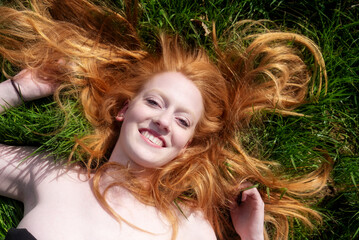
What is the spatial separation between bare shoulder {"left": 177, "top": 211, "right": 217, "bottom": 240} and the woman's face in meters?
0.46

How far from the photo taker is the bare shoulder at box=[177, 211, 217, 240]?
2678 millimetres

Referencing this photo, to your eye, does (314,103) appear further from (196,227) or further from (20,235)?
(20,235)

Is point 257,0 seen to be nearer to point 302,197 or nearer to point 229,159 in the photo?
point 229,159

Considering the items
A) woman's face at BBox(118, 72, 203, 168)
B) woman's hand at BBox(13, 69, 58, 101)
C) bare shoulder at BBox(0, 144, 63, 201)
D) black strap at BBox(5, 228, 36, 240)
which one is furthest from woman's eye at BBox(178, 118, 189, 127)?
black strap at BBox(5, 228, 36, 240)

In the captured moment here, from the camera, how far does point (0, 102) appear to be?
287 cm

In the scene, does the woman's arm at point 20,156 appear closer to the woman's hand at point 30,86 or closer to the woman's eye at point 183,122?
the woman's hand at point 30,86

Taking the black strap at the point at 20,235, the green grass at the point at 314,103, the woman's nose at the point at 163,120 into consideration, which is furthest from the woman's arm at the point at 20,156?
the woman's nose at the point at 163,120

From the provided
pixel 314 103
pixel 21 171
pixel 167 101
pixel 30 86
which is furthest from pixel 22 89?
pixel 314 103

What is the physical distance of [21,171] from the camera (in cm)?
272

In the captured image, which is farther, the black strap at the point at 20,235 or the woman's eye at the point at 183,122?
the woman's eye at the point at 183,122

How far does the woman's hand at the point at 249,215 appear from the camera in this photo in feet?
9.00

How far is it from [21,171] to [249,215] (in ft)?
5.57

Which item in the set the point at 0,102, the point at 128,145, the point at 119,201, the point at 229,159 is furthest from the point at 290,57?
the point at 0,102

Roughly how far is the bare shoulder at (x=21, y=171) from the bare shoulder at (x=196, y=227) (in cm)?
100
